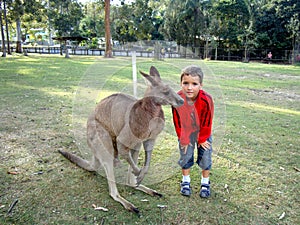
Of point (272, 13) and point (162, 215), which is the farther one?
point (272, 13)

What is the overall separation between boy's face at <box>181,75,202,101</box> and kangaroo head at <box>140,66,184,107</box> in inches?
10.6

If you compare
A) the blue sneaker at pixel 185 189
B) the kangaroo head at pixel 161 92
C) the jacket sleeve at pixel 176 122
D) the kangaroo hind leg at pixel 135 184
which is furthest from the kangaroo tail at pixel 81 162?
the kangaroo head at pixel 161 92

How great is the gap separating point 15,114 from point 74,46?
883 inches

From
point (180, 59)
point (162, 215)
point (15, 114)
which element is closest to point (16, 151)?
point (15, 114)

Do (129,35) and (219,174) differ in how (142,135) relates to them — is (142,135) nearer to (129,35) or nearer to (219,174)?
(219,174)

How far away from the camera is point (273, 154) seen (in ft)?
9.62

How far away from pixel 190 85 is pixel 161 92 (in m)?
0.35

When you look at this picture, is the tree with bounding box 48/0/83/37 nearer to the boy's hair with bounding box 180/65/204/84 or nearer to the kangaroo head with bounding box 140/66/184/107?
the boy's hair with bounding box 180/65/204/84

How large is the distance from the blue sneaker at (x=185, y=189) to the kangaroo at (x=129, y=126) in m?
0.19

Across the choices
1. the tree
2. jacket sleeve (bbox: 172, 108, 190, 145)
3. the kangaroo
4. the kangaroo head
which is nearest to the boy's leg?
jacket sleeve (bbox: 172, 108, 190, 145)

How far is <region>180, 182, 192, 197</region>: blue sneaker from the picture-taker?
215cm

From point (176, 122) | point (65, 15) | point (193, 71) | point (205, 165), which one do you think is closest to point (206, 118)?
point (176, 122)

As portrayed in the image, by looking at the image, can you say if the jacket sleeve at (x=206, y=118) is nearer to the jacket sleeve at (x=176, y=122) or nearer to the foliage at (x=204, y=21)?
the jacket sleeve at (x=176, y=122)

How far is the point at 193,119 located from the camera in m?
1.83
